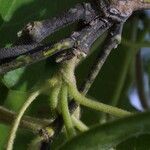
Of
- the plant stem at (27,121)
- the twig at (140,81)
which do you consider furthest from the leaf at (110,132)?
the twig at (140,81)

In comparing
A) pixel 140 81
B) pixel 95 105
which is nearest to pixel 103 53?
pixel 95 105

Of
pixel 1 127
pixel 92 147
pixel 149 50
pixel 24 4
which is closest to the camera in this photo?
pixel 92 147

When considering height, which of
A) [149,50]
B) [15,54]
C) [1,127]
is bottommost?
[149,50]

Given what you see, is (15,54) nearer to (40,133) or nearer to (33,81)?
(40,133)

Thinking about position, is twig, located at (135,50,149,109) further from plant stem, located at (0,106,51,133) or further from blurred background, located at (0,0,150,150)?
plant stem, located at (0,106,51,133)

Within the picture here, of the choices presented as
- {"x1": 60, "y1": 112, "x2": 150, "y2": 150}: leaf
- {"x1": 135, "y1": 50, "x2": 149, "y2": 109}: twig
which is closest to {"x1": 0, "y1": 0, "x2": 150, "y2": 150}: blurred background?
{"x1": 135, "y1": 50, "x2": 149, "y2": 109}: twig

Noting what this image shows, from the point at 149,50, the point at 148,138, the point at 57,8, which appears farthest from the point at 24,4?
the point at 149,50
